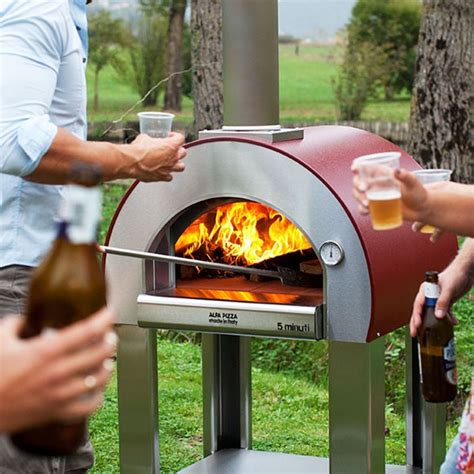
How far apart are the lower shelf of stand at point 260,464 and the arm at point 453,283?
1.44 metres

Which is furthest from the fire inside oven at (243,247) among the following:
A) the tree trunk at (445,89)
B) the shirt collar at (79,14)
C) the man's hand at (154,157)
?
the tree trunk at (445,89)

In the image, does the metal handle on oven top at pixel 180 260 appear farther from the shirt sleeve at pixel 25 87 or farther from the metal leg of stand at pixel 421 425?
the metal leg of stand at pixel 421 425

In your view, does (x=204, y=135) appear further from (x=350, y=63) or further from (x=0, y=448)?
(x=350, y=63)

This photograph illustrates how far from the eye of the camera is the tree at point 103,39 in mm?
19094

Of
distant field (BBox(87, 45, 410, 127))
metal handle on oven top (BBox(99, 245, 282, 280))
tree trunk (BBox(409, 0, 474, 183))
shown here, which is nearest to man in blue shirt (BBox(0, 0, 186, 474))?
metal handle on oven top (BBox(99, 245, 282, 280))

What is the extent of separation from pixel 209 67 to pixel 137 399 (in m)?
5.44

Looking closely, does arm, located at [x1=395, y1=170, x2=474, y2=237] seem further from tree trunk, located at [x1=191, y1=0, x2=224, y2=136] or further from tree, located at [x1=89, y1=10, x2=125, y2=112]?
tree, located at [x1=89, y1=10, x2=125, y2=112]

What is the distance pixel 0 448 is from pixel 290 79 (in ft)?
66.9

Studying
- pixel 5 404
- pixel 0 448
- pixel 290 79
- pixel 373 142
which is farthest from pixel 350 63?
pixel 5 404

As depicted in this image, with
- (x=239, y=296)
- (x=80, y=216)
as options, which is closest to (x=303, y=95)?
(x=239, y=296)

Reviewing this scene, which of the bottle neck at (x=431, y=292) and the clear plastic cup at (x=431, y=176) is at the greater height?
the clear plastic cup at (x=431, y=176)

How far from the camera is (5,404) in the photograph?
4.78ft

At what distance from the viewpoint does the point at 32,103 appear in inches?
110

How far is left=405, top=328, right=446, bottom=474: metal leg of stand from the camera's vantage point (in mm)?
4004
